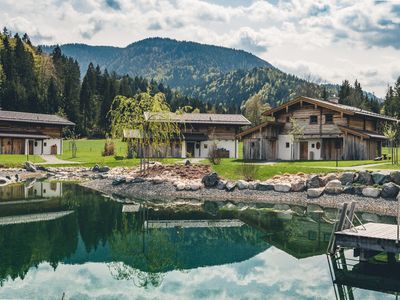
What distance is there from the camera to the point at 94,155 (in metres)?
62.7

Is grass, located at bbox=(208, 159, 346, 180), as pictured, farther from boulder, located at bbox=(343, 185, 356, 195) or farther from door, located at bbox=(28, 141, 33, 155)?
door, located at bbox=(28, 141, 33, 155)

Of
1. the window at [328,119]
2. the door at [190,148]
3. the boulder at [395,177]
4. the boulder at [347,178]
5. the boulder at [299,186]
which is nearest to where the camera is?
the boulder at [395,177]

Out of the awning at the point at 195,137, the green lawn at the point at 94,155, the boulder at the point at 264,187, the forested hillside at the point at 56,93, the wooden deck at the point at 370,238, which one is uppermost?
the forested hillside at the point at 56,93

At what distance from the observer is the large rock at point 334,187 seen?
27.9 metres

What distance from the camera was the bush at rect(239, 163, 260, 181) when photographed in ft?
111

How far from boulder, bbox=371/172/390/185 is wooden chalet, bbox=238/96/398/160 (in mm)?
17127

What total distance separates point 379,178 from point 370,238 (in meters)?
13.6

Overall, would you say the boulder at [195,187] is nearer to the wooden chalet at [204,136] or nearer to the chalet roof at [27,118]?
the wooden chalet at [204,136]

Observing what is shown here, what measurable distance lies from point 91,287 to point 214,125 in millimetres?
48101

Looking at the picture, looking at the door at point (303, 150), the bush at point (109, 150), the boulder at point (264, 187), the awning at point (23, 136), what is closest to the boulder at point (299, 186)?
the boulder at point (264, 187)

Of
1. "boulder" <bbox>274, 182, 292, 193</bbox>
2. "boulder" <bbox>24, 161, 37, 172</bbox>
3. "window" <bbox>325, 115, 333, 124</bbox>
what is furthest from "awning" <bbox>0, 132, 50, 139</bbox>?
"boulder" <bbox>274, 182, 292, 193</bbox>

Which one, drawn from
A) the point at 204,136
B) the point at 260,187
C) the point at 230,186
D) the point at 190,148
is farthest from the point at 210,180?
the point at 204,136

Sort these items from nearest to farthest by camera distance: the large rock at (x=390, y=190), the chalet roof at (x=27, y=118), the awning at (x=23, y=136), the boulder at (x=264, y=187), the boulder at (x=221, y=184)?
1. the large rock at (x=390, y=190)
2. the boulder at (x=264, y=187)
3. the boulder at (x=221, y=184)
4. the awning at (x=23, y=136)
5. the chalet roof at (x=27, y=118)

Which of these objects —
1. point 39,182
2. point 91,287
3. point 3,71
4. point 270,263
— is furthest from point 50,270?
point 3,71
